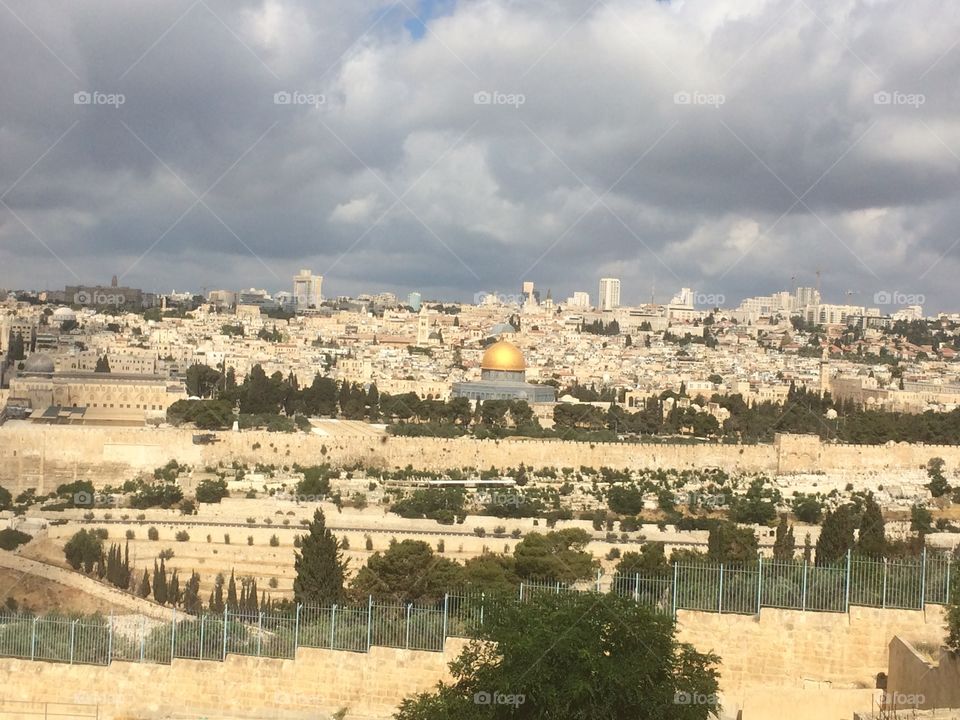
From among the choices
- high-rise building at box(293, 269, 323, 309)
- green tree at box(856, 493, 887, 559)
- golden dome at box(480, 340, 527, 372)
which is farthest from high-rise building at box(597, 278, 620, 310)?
green tree at box(856, 493, 887, 559)

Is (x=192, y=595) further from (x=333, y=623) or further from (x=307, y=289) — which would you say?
(x=307, y=289)

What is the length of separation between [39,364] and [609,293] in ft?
430

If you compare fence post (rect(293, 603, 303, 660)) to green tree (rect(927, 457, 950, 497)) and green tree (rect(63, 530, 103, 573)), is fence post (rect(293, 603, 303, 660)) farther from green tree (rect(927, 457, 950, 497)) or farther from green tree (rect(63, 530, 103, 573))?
green tree (rect(927, 457, 950, 497))

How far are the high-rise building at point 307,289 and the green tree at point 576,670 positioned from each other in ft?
525

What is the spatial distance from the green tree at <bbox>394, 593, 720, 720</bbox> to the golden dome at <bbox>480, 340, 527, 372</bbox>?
1706 inches

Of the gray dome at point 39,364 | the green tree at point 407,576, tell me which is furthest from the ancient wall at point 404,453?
the green tree at point 407,576

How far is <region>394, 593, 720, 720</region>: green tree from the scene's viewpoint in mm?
8992

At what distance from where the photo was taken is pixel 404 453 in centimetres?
3766

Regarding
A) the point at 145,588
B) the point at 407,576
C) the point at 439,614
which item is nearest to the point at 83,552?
the point at 145,588

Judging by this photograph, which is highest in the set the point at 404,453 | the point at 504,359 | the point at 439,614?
the point at 504,359

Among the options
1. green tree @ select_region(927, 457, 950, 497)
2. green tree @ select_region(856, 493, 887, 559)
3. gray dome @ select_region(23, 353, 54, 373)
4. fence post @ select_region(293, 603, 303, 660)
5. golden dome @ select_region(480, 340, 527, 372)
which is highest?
golden dome @ select_region(480, 340, 527, 372)

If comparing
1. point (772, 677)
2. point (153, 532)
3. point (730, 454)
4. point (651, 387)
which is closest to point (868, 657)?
point (772, 677)

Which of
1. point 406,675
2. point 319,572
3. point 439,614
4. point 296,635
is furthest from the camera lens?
point 319,572

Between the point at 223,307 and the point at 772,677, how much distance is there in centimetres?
12919
